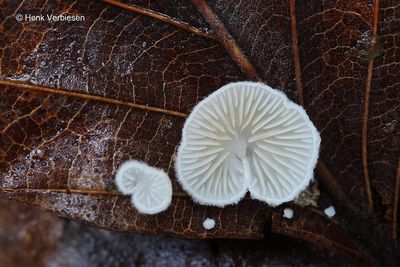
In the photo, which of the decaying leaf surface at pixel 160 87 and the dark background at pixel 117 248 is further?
the dark background at pixel 117 248

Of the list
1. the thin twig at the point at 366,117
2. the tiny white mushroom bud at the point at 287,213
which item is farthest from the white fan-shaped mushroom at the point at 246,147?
the thin twig at the point at 366,117

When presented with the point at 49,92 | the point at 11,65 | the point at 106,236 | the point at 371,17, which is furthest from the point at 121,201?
the point at 371,17

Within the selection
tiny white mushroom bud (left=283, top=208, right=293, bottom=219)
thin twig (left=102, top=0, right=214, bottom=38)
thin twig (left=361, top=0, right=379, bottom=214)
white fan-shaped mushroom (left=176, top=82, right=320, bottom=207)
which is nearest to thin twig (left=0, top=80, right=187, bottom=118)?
white fan-shaped mushroom (left=176, top=82, right=320, bottom=207)

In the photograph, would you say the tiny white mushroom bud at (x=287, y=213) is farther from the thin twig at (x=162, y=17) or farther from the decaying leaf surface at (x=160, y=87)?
the thin twig at (x=162, y=17)

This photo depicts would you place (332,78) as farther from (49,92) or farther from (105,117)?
(49,92)

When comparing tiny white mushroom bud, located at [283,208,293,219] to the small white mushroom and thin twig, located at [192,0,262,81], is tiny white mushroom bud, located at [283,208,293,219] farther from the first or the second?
thin twig, located at [192,0,262,81]

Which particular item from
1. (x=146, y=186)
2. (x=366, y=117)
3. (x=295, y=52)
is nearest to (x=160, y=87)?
(x=146, y=186)
